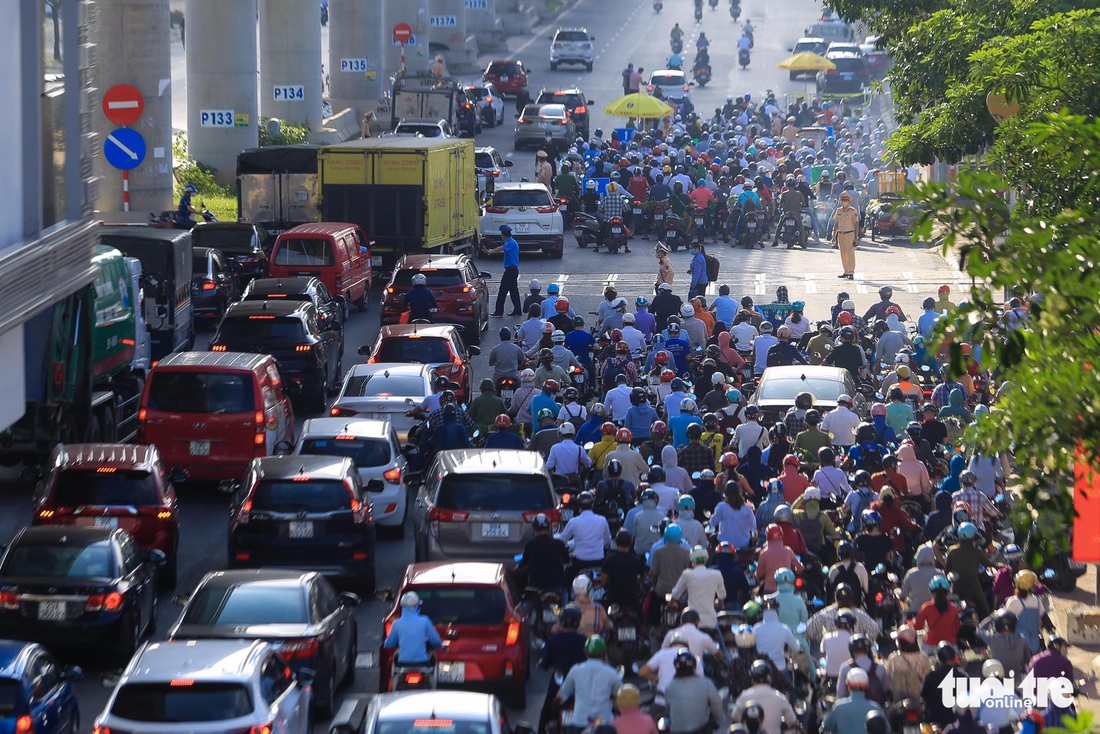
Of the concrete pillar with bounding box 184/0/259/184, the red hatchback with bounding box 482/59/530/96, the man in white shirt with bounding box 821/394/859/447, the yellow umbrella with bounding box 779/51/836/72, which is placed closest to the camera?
the man in white shirt with bounding box 821/394/859/447

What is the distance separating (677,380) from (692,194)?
754 inches

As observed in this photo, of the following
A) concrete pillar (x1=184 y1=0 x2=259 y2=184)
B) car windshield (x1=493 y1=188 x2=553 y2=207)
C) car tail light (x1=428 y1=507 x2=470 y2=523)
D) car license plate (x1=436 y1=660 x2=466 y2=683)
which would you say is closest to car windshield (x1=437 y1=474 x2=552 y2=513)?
car tail light (x1=428 y1=507 x2=470 y2=523)

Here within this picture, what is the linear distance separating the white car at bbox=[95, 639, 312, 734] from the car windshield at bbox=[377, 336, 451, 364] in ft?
36.3

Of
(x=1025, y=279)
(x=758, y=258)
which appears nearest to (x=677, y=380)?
(x=1025, y=279)

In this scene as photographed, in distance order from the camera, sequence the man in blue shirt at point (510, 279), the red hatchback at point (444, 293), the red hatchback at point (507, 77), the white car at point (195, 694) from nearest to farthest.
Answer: the white car at point (195, 694) < the red hatchback at point (444, 293) < the man in blue shirt at point (510, 279) < the red hatchback at point (507, 77)

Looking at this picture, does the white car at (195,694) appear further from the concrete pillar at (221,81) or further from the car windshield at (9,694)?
the concrete pillar at (221,81)

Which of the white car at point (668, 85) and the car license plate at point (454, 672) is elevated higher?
the white car at point (668, 85)

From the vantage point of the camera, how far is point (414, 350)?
74.7 ft

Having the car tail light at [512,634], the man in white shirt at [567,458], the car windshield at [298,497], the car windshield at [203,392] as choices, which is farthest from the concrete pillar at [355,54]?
the car tail light at [512,634]

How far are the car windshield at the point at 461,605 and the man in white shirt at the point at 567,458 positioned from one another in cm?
438

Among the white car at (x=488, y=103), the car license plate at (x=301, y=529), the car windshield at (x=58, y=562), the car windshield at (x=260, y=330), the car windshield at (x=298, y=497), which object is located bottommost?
the car license plate at (x=301, y=529)

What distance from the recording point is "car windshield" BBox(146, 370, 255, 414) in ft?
63.7

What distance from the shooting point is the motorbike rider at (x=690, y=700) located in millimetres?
12148

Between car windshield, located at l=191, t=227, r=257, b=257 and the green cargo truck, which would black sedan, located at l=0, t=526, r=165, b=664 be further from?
car windshield, located at l=191, t=227, r=257, b=257
